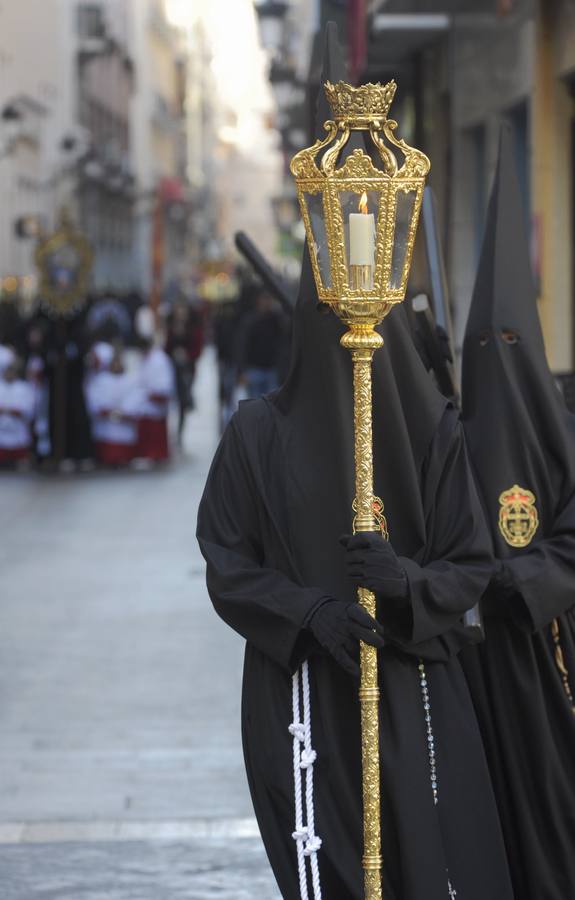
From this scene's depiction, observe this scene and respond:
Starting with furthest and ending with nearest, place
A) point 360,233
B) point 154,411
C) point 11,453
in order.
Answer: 1. point 154,411
2. point 11,453
3. point 360,233

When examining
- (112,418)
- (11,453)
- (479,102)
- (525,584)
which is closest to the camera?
(525,584)

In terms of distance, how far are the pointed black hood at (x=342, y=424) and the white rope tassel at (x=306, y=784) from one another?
26 cm

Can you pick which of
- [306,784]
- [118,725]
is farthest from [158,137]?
[306,784]

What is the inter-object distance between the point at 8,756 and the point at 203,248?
122667mm

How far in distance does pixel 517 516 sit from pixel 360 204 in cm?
123

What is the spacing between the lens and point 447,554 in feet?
14.2

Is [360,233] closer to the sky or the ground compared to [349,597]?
closer to the sky

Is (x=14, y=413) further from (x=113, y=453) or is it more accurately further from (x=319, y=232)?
(x=319, y=232)

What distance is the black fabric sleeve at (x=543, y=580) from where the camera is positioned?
15.7 ft

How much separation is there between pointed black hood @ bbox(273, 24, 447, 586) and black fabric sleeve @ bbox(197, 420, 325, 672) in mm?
121

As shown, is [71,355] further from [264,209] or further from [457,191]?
[264,209]

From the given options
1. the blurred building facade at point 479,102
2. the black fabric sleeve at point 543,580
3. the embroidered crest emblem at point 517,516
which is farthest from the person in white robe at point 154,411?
the black fabric sleeve at point 543,580

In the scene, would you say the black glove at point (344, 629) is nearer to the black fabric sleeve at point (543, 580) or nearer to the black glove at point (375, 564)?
the black glove at point (375, 564)

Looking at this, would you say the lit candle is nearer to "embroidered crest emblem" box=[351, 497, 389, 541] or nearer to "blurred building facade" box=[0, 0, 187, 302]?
"embroidered crest emblem" box=[351, 497, 389, 541]
